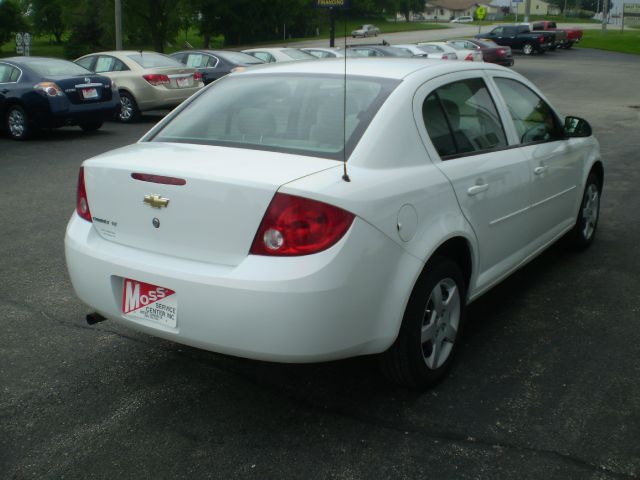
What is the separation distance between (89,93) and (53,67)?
922 millimetres

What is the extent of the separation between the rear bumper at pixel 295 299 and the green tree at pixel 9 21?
6838cm

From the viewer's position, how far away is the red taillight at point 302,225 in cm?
305

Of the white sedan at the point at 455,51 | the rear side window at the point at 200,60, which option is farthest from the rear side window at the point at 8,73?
the white sedan at the point at 455,51

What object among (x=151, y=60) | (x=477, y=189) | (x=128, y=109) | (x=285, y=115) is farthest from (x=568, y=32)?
(x=285, y=115)

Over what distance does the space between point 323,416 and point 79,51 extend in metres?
65.5

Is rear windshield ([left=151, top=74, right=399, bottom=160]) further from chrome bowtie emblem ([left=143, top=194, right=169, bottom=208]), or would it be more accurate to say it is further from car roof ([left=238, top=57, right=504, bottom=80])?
chrome bowtie emblem ([left=143, top=194, right=169, bottom=208])

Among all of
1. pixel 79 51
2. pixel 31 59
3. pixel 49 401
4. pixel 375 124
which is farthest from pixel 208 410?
pixel 79 51

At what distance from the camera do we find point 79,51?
6350 centimetres

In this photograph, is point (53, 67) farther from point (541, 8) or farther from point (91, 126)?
point (541, 8)

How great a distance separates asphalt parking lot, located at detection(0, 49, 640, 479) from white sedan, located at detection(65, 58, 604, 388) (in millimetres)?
359

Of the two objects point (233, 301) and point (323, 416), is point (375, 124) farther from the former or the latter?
point (323, 416)

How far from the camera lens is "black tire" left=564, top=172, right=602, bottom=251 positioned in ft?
19.3

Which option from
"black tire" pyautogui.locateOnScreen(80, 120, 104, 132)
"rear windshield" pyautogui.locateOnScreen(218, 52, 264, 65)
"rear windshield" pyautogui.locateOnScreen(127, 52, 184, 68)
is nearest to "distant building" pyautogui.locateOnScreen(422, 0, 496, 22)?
"rear windshield" pyautogui.locateOnScreen(218, 52, 264, 65)

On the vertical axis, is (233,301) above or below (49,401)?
above
